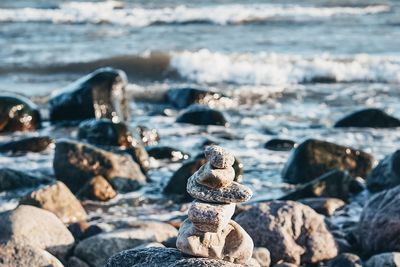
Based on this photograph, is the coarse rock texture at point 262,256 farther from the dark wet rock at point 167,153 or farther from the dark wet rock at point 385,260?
the dark wet rock at point 167,153

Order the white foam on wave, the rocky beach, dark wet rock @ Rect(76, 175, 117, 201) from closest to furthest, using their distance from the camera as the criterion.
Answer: the rocky beach, dark wet rock @ Rect(76, 175, 117, 201), the white foam on wave

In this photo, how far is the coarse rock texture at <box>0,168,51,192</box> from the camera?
11289 millimetres

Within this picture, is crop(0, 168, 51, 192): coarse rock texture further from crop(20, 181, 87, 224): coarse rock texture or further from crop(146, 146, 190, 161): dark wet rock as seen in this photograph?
crop(146, 146, 190, 161): dark wet rock

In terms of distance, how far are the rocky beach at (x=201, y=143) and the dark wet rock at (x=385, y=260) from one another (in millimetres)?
14

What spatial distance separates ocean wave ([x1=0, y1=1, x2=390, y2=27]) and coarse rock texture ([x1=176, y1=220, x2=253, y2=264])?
2558 cm

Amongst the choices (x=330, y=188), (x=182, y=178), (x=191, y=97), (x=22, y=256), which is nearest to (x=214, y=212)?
(x=22, y=256)

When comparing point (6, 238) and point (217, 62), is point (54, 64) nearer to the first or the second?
point (217, 62)

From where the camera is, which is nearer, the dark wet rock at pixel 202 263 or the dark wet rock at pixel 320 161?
the dark wet rock at pixel 202 263

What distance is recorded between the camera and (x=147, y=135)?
46.9 feet

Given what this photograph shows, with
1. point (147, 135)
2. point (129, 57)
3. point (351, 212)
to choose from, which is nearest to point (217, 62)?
point (129, 57)

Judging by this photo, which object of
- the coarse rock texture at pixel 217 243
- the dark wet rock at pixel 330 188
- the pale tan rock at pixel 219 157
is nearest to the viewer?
the pale tan rock at pixel 219 157

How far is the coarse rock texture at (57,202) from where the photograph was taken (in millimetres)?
9961

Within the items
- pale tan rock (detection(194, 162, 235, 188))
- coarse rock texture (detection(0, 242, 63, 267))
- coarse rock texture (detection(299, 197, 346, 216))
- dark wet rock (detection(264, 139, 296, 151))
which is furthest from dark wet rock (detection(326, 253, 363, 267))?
dark wet rock (detection(264, 139, 296, 151))

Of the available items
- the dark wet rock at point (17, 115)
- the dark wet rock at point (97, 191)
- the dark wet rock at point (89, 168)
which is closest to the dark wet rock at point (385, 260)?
the dark wet rock at point (97, 191)
